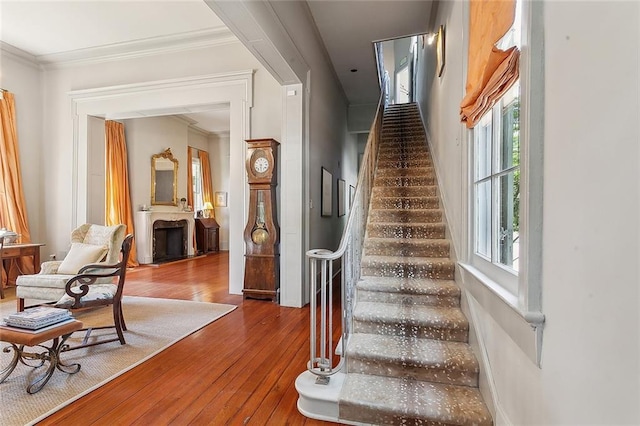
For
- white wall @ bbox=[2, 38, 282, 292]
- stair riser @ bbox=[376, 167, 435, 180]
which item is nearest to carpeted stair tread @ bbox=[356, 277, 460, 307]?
stair riser @ bbox=[376, 167, 435, 180]

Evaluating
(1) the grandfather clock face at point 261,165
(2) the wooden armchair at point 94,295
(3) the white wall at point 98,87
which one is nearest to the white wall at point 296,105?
(1) the grandfather clock face at point 261,165

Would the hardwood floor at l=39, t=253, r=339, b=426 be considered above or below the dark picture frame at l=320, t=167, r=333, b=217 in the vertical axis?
below

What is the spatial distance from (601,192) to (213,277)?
5753 mm

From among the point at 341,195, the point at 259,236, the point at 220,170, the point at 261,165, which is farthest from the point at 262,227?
the point at 220,170

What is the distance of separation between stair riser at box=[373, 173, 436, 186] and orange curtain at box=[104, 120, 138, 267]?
5387 millimetres

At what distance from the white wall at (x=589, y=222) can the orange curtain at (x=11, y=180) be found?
23.1 ft

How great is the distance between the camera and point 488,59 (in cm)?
150

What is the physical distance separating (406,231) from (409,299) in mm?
1040

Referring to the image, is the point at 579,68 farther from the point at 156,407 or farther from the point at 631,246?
the point at 156,407

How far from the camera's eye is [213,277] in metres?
5.67

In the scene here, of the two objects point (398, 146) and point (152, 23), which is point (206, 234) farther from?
point (398, 146)

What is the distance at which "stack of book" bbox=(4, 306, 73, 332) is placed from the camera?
6.55ft

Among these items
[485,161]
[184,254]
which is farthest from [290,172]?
[184,254]

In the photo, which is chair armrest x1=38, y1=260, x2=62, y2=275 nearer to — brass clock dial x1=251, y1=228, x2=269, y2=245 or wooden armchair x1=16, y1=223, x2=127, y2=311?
wooden armchair x1=16, y1=223, x2=127, y2=311
